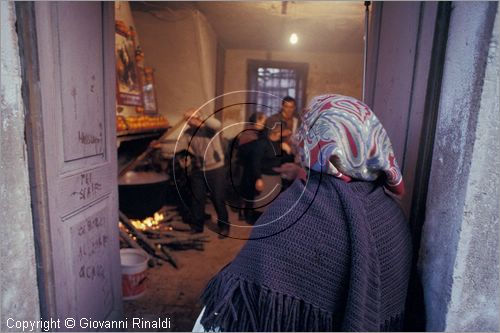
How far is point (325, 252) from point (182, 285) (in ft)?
7.65

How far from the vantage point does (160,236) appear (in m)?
3.90

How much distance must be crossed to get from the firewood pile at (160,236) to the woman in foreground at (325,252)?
244cm

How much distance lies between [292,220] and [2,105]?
113 centimetres

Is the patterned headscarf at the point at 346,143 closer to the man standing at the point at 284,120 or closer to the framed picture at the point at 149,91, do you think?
the man standing at the point at 284,120

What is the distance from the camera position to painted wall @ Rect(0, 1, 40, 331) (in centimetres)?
118

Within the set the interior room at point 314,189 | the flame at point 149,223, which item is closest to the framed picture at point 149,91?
the flame at point 149,223

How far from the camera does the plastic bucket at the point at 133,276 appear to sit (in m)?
2.71

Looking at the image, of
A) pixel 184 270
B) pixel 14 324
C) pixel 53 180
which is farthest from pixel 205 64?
pixel 14 324

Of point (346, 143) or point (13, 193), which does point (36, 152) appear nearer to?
point (13, 193)

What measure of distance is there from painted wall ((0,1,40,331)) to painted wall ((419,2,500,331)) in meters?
1.62

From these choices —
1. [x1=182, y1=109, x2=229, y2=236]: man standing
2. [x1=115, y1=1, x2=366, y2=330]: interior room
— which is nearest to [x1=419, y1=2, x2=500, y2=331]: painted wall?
[x1=115, y1=1, x2=366, y2=330]: interior room

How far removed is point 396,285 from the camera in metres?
1.15

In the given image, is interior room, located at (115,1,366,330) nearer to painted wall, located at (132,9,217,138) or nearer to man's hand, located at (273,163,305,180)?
painted wall, located at (132,9,217,138)

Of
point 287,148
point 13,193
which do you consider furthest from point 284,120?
point 13,193
